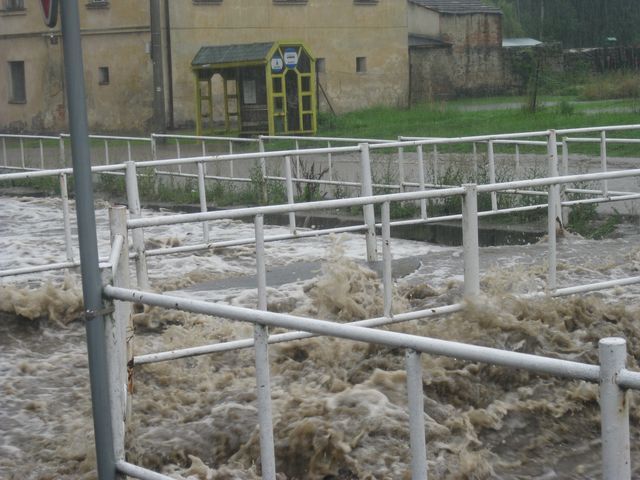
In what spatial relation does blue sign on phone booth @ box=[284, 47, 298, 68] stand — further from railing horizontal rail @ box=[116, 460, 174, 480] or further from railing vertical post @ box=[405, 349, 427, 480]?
railing vertical post @ box=[405, 349, 427, 480]

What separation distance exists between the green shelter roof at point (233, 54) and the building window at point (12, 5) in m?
8.88

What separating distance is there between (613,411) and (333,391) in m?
4.53

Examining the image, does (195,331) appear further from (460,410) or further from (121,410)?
(121,410)

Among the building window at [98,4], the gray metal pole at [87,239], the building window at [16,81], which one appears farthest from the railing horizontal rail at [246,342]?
the building window at [16,81]

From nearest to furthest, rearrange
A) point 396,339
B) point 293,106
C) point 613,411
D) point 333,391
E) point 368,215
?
point 613,411
point 396,339
point 333,391
point 368,215
point 293,106

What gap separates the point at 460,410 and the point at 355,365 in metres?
0.89

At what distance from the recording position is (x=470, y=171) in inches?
589

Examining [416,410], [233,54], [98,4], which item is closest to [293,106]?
[233,54]

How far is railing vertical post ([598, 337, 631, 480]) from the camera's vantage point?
2.89 metres

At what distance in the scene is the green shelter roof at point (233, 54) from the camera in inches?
1172

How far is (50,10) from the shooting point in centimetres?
394

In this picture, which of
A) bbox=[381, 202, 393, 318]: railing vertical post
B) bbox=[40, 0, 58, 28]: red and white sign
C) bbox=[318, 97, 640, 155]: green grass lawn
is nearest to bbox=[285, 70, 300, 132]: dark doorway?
bbox=[318, 97, 640, 155]: green grass lawn

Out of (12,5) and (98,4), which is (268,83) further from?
(12,5)

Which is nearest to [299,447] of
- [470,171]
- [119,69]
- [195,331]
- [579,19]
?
[195,331]
